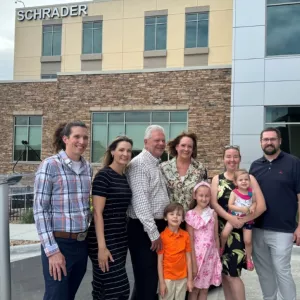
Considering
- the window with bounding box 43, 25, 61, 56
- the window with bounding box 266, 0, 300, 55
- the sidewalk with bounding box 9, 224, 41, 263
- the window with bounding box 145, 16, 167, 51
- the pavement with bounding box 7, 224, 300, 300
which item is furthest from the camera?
the window with bounding box 43, 25, 61, 56

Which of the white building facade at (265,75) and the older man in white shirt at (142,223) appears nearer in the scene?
the older man in white shirt at (142,223)

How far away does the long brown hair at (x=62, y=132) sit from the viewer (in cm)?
342

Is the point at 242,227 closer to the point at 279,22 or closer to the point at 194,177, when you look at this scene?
the point at 194,177

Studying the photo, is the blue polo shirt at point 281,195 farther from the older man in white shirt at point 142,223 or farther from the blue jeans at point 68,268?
the blue jeans at point 68,268

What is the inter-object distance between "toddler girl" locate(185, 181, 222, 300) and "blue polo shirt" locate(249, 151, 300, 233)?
667mm

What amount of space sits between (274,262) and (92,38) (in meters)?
26.5

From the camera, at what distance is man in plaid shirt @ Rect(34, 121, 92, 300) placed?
10.3 feet

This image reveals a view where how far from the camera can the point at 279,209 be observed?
13.6 ft

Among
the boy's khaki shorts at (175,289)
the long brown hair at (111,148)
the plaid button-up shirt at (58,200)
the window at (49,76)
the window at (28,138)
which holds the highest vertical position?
the window at (49,76)

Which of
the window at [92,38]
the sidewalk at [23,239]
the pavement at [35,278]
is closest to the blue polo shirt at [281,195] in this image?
the pavement at [35,278]

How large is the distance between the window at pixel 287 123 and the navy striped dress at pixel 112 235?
12671mm

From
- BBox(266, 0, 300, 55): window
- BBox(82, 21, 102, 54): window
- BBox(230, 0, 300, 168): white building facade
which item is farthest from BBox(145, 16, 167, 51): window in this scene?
BBox(266, 0, 300, 55): window

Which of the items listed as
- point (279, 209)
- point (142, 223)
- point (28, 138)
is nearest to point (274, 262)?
point (279, 209)

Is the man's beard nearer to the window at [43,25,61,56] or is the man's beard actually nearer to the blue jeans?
the blue jeans
